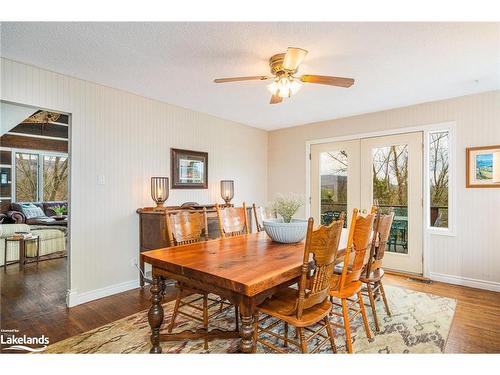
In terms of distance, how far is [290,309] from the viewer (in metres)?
1.70

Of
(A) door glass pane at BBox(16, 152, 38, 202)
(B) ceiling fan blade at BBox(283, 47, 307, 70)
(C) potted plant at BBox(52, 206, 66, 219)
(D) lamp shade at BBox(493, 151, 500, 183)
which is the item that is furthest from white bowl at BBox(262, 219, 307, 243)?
(A) door glass pane at BBox(16, 152, 38, 202)

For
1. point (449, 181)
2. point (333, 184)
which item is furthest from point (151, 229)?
point (449, 181)

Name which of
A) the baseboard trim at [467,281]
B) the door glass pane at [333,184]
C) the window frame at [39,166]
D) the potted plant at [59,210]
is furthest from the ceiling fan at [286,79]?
the window frame at [39,166]

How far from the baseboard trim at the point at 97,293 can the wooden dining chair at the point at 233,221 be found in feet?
4.91

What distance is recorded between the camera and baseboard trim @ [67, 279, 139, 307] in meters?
2.90

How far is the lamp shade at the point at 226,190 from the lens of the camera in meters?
4.39

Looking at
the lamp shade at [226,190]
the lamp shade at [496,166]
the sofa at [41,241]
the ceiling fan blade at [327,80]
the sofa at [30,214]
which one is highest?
the ceiling fan blade at [327,80]

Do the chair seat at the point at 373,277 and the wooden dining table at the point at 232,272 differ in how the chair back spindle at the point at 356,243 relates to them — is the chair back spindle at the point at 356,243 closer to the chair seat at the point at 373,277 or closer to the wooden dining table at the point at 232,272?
the wooden dining table at the point at 232,272

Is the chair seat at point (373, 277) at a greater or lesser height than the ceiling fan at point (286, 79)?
lesser

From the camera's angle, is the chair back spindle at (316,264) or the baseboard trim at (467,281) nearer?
the chair back spindle at (316,264)

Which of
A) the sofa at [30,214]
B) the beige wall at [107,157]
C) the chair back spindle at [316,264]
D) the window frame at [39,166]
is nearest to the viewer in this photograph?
the chair back spindle at [316,264]

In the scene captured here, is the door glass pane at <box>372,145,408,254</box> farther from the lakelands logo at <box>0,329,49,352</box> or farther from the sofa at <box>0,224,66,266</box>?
the sofa at <box>0,224,66,266</box>
